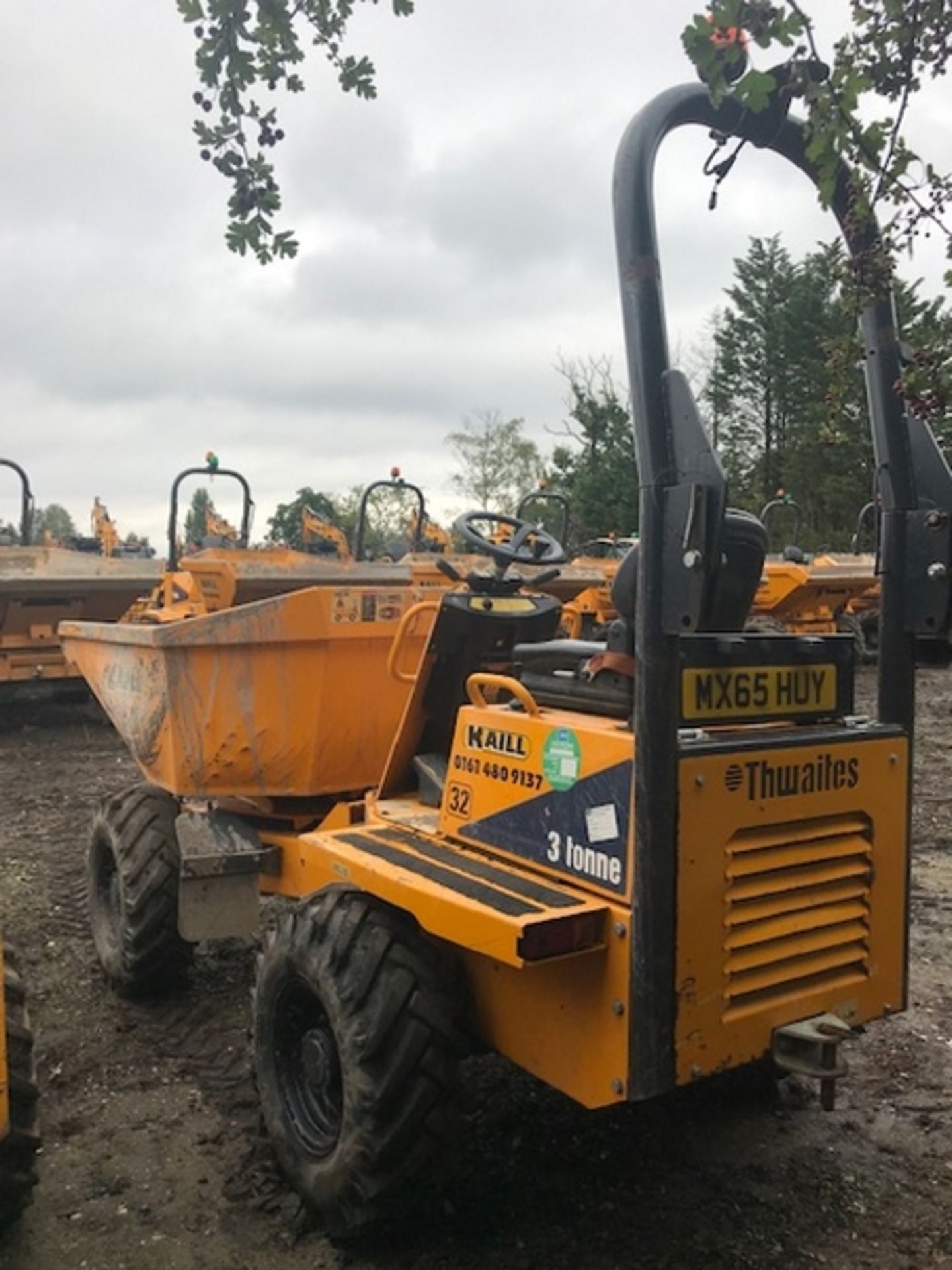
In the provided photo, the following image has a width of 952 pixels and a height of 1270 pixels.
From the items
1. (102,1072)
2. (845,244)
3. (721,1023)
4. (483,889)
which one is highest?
(845,244)

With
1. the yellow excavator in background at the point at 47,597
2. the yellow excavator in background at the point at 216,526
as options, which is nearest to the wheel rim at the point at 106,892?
the yellow excavator in background at the point at 47,597

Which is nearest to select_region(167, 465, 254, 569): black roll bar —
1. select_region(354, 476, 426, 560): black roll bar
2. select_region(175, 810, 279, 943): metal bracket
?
select_region(354, 476, 426, 560): black roll bar

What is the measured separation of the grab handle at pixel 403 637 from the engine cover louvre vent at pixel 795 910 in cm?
139

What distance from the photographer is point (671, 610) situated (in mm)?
2385

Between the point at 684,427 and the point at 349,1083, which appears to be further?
the point at 349,1083

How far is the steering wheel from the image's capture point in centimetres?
386

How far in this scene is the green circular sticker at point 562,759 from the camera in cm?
280

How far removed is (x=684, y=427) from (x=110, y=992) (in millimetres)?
3462

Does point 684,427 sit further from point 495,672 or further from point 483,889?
point 495,672

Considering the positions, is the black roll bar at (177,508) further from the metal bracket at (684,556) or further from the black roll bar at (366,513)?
the metal bracket at (684,556)

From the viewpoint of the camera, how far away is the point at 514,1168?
328 centimetres

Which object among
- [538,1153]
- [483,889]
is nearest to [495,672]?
[483,889]

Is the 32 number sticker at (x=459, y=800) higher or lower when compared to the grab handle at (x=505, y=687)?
lower

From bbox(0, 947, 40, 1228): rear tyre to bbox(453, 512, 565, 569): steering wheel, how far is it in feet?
6.22
